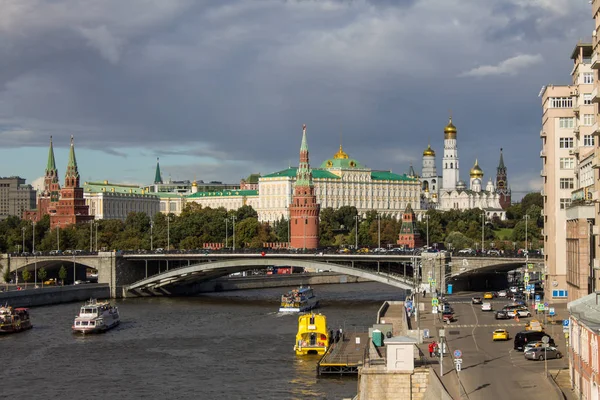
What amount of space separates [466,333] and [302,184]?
122 m

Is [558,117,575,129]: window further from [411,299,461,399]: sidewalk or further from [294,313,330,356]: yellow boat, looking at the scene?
[294,313,330,356]: yellow boat

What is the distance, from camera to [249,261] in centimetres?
12331

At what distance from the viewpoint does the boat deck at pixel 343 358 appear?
6431cm

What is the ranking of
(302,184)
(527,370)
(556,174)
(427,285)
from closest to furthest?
(527,370) → (556,174) → (427,285) → (302,184)

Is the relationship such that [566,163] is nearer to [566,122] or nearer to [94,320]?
[566,122]

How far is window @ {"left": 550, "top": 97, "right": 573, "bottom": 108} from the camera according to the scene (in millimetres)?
82231

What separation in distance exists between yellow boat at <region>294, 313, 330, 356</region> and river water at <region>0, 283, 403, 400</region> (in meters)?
1.29

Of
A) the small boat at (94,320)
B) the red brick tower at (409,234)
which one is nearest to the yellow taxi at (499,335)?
the small boat at (94,320)

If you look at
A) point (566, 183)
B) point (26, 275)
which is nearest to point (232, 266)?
point (26, 275)

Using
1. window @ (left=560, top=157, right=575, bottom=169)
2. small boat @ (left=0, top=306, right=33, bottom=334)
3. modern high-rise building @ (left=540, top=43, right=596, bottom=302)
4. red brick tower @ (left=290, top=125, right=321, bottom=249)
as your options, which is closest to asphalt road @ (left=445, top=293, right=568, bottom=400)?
modern high-rise building @ (left=540, top=43, right=596, bottom=302)

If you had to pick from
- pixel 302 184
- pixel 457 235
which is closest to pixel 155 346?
pixel 302 184

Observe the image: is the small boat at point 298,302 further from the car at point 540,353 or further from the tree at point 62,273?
the car at point 540,353

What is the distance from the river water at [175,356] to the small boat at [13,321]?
1266 millimetres

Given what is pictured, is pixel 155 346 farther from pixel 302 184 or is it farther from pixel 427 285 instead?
pixel 302 184
